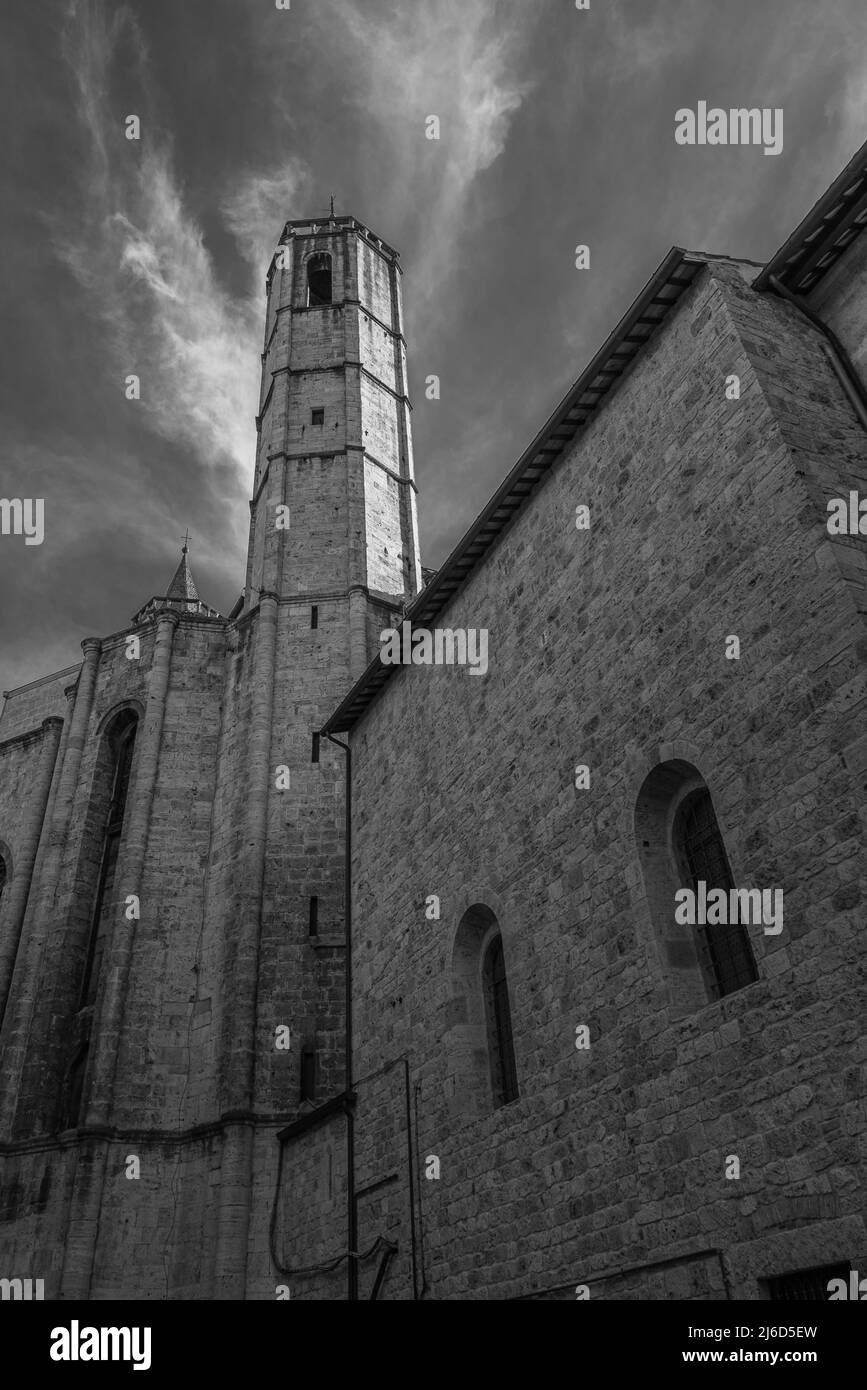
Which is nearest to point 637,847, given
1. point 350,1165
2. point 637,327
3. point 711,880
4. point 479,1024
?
point 711,880

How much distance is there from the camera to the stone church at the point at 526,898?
6852 millimetres

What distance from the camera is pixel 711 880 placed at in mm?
7953

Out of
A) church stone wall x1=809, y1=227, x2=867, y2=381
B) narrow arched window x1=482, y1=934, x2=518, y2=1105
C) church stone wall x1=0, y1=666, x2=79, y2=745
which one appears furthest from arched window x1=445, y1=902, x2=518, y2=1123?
church stone wall x1=0, y1=666, x2=79, y2=745

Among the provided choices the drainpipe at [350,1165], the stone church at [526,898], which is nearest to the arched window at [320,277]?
the stone church at [526,898]

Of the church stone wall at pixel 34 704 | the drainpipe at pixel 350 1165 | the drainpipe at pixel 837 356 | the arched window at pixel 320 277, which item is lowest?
the drainpipe at pixel 350 1165

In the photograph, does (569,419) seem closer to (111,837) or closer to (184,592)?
(111,837)

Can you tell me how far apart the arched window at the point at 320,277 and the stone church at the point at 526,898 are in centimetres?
1389

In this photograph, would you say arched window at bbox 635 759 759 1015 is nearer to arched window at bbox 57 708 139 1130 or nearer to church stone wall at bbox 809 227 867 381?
church stone wall at bbox 809 227 867 381

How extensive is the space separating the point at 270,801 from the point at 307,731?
1649 millimetres

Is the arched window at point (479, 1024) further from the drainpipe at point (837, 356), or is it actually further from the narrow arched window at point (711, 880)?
the drainpipe at point (837, 356)

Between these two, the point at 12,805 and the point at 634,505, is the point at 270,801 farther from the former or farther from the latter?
the point at 634,505

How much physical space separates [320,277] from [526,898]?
26.0 meters

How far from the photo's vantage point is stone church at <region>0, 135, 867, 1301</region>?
6852 mm
